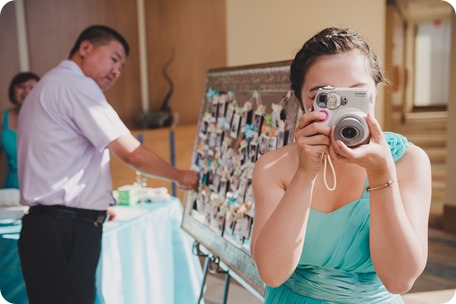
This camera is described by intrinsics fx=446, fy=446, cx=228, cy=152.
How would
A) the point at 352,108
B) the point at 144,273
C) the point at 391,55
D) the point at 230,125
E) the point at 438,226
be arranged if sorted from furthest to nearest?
1. the point at 391,55
2. the point at 438,226
3. the point at 144,273
4. the point at 230,125
5. the point at 352,108

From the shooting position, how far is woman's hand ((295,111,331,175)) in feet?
2.57

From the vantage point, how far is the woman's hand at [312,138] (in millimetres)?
783

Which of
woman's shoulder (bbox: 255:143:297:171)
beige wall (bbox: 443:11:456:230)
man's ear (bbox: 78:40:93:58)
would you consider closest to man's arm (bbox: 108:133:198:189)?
man's ear (bbox: 78:40:93:58)

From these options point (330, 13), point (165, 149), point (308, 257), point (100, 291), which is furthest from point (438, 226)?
point (308, 257)

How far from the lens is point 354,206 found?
945mm

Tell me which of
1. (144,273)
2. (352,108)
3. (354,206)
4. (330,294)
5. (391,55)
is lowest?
(144,273)

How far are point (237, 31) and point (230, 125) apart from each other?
11.2ft

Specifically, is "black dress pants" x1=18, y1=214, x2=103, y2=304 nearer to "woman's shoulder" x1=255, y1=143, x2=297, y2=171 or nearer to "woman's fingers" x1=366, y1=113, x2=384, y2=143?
"woman's shoulder" x1=255, y1=143, x2=297, y2=171

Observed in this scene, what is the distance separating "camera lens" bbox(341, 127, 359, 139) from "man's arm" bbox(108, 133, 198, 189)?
115cm

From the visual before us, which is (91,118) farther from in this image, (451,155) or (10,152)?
(451,155)

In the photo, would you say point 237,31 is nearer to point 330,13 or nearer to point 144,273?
point 330,13

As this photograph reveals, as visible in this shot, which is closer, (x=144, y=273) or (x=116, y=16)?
(x=144, y=273)

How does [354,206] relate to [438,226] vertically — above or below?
Answer: above

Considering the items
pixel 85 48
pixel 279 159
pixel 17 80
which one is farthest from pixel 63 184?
pixel 17 80
